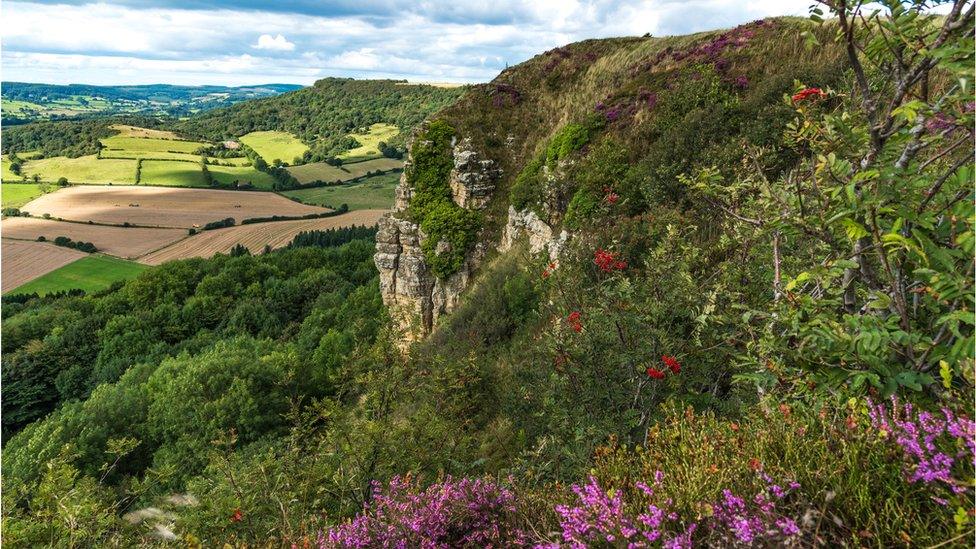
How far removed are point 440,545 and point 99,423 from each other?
30.6m

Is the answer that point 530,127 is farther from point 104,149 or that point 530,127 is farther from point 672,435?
point 104,149

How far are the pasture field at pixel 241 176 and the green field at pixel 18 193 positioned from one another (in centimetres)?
3517

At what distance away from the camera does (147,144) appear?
489 feet

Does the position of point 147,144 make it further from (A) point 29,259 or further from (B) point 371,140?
(A) point 29,259

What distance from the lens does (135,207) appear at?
101m

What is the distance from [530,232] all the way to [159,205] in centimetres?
10298

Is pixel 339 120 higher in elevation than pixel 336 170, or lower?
higher

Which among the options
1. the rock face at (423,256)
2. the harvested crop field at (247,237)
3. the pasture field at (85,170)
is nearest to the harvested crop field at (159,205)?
the harvested crop field at (247,237)

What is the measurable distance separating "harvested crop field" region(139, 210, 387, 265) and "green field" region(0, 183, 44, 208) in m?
46.7

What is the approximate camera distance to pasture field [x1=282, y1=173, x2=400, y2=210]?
116 metres

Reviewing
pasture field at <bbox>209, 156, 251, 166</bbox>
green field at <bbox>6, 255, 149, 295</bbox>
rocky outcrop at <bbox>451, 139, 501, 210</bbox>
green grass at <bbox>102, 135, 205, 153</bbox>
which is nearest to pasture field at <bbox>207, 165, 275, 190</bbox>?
pasture field at <bbox>209, 156, 251, 166</bbox>

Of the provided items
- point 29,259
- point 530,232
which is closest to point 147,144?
point 29,259

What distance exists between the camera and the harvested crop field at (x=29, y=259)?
7056 centimetres

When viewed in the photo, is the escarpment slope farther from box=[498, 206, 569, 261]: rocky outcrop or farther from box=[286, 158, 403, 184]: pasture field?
box=[286, 158, 403, 184]: pasture field
